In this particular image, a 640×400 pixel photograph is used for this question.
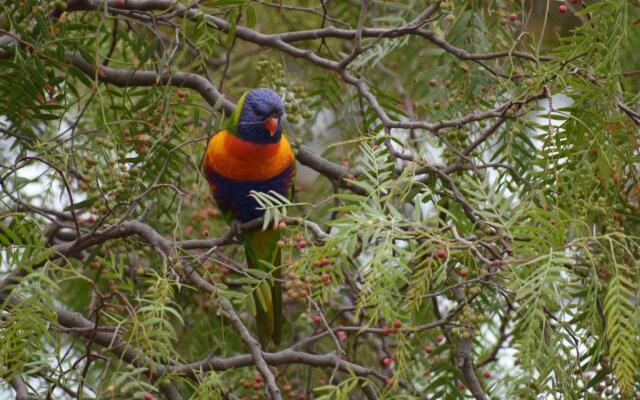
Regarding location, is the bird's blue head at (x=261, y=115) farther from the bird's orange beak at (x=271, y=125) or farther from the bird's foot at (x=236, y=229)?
the bird's foot at (x=236, y=229)

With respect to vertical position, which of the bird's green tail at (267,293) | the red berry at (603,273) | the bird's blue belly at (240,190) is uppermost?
the bird's blue belly at (240,190)

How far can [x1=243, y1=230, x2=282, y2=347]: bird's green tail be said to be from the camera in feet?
8.41

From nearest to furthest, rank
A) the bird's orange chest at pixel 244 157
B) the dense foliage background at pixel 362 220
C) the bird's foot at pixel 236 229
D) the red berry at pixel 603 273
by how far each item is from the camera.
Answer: the dense foliage background at pixel 362 220 < the red berry at pixel 603 273 < the bird's foot at pixel 236 229 < the bird's orange chest at pixel 244 157

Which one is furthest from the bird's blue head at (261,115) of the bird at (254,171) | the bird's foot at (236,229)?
the bird's foot at (236,229)

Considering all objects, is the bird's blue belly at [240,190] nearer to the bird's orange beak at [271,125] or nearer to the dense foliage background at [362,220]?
the dense foliage background at [362,220]

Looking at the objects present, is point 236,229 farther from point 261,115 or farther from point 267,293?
point 261,115

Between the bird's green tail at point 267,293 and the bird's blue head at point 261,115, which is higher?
the bird's blue head at point 261,115

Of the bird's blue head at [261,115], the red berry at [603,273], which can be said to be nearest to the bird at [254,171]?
the bird's blue head at [261,115]

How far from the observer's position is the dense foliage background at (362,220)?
131 cm

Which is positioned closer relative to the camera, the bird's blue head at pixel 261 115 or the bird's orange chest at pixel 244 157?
the bird's blue head at pixel 261 115

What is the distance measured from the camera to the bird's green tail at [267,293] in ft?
8.41

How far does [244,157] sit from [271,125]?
0.18 meters

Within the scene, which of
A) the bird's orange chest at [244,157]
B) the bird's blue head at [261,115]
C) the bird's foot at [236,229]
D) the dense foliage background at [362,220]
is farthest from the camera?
the bird's orange chest at [244,157]

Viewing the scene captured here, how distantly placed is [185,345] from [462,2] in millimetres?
1276
